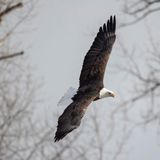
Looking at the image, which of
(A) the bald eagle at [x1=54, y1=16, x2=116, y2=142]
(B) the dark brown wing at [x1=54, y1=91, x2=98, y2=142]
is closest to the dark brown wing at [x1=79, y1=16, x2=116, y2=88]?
(A) the bald eagle at [x1=54, y1=16, x2=116, y2=142]

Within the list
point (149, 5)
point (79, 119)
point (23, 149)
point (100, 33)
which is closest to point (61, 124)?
point (79, 119)

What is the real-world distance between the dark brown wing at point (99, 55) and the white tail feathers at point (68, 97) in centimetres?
43

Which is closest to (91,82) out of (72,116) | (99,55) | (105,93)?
(105,93)

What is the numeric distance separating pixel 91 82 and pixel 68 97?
29.6 inches

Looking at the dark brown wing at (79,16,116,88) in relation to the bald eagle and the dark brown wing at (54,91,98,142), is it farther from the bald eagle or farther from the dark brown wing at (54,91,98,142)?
the dark brown wing at (54,91,98,142)

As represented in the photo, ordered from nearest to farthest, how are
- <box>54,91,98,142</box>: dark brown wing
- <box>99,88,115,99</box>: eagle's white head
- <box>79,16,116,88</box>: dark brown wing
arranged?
<box>54,91,98,142</box>: dark brown wing, <box>99,88,115,99</box>: eagle's white head, <box>79,16,116,88</box>: dark brown wing

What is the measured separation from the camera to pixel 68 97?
9.54 meters

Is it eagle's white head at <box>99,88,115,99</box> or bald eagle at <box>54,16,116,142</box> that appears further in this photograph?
eagle's white head at <box>99,88,115,99</box>

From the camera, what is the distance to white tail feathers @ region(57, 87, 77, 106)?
31.0ft

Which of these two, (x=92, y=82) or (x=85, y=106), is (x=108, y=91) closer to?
(x=92, y=82)

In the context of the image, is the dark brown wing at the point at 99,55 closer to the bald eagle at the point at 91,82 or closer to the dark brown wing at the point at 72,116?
the bald eagle at the point at 91,82

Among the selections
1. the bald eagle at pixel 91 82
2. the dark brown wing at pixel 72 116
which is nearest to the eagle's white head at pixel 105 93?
the bald eagle at pixel 91 82

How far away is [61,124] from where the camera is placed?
30.7 ft

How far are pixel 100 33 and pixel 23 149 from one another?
32.0ft
